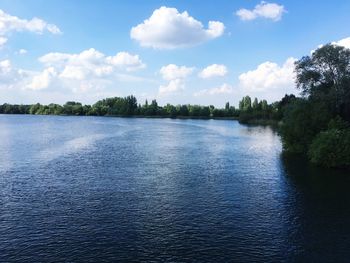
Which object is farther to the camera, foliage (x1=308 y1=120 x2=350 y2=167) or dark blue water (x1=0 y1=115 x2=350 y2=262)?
foliage (x1=308 y1=120 x2=350 y2=167)

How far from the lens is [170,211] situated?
3105 cm

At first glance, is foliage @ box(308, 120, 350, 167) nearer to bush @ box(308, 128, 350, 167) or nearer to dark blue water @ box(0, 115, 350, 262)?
bush @ box(308, 128, 350, 167)

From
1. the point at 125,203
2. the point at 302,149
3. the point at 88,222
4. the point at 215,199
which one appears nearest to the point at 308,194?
the point at 215,199

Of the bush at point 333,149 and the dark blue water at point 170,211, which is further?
the bush at point 333,149

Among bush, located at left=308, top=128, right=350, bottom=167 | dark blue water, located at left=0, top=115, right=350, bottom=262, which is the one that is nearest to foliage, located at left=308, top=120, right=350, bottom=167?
bush, located at left=308, top=128, right=350, bottom=167

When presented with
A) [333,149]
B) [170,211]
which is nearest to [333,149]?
[333,149]

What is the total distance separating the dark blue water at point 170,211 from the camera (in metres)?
23.4

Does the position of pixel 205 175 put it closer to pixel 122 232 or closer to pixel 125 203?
pixel 125 203

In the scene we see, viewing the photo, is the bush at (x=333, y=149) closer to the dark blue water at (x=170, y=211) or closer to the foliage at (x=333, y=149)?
the foliage at (x=333, y=149)

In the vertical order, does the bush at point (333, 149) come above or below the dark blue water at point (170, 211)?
above

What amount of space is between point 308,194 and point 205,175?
12.9m

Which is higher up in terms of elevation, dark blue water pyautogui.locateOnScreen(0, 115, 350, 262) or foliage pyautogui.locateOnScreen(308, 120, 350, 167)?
foliage pyautogui.locateOnScreen(308, 120, 350, 167)

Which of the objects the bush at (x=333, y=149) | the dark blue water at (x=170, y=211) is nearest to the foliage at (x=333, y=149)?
the bush at (x=333, y=149)

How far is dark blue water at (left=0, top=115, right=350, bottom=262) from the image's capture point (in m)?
23.4
